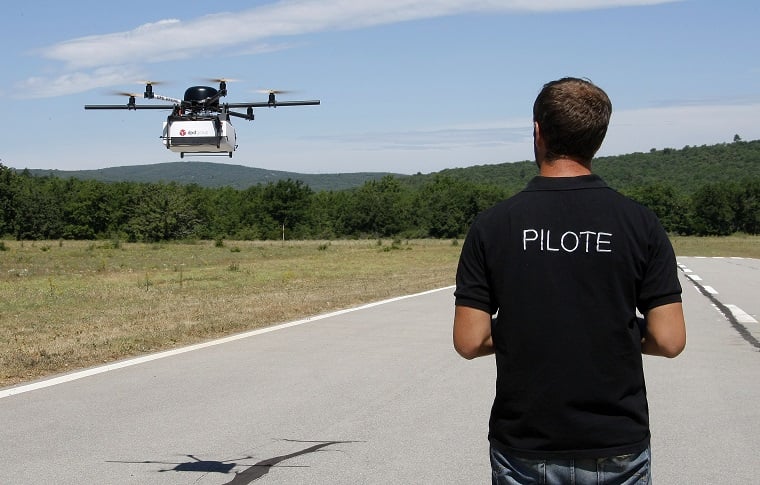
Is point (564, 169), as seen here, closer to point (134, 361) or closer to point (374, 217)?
point (134, 361)

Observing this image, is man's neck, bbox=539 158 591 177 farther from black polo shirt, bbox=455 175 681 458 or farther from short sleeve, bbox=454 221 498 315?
short sleeve, bbox=454 221 498 315

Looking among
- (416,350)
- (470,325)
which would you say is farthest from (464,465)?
(416,350)

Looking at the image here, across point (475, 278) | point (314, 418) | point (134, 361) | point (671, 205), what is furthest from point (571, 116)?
point (671, 205)

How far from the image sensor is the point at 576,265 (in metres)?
2.65

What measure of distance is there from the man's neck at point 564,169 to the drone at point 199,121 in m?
28.8

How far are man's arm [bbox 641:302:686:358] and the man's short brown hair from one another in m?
0.49

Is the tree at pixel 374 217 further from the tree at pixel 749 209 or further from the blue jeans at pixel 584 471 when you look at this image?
the blue jeans at pixel 584 471

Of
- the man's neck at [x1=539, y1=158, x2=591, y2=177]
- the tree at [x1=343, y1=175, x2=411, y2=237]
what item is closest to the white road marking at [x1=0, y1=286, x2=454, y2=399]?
the man's neck at [x1=539, y1=158, x2=591, y2=177]

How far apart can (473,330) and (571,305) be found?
309 millimetres

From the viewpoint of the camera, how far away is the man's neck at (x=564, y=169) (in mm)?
2766

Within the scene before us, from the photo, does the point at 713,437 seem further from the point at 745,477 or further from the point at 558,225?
the point at 558,225

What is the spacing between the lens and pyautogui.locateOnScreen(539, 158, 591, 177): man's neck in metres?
2.77

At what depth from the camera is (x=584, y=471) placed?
2.65m

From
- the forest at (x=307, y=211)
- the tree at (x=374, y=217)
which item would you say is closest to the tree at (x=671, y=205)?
the forest at (x=307, y=211)
